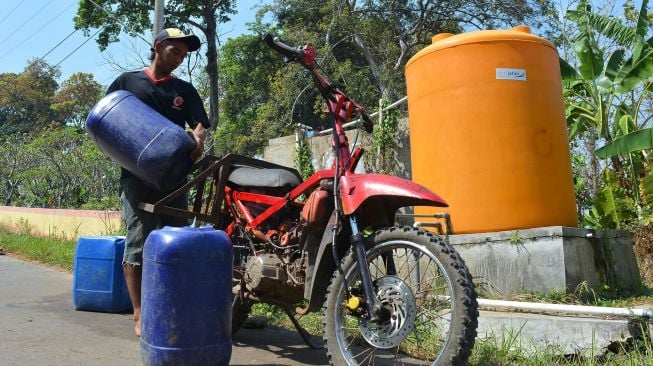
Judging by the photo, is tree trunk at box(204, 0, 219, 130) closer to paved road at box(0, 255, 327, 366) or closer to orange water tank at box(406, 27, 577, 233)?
paved road at box(0, 255, 327, 366)

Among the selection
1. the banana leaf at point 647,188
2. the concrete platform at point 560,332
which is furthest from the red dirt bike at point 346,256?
the banana leaf at point 647,188

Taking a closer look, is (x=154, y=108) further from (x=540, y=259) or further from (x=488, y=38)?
(x=540, y=259)

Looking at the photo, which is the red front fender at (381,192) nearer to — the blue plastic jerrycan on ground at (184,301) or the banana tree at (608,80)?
the blue plastic jerrycan on ground at (184,301)

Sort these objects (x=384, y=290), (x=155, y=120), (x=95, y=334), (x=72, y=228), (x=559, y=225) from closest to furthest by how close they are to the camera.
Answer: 1. (x=384, y=290)
2. (x=155, y=120)
3. (x=95, y=334)
4. (x=559, y=225)
5. (x=72, y=228)

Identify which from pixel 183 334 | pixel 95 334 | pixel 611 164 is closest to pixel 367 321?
pixel 183 334

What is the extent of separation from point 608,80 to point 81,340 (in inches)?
273

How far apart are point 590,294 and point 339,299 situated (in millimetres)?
2409

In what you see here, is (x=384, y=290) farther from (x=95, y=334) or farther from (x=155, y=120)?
(x=95, y=334)

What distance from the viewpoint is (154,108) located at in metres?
3.81

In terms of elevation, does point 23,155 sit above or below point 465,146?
above

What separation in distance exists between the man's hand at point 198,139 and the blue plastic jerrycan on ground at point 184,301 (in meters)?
0.69

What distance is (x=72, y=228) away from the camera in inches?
477

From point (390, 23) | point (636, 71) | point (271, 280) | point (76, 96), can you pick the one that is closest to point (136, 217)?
point (271, 280)

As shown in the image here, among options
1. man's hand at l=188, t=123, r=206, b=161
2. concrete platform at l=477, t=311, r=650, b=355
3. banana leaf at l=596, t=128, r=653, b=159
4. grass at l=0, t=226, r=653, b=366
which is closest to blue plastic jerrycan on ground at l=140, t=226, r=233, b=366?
man's hand at l=188, t=123, r=206, b=161
